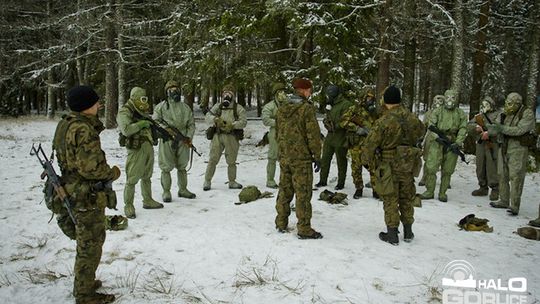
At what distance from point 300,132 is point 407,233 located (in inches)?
84.3

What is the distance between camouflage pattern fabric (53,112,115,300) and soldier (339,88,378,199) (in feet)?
18.2

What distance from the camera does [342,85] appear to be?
491 inches

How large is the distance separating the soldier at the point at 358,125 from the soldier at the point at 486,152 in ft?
7.63

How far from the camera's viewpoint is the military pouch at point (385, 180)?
5.39 metres

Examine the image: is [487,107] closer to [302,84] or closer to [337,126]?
[337,126]

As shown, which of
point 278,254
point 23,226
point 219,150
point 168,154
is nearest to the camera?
point 278,254

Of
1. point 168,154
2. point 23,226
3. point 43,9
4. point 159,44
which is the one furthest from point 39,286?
point 43,9

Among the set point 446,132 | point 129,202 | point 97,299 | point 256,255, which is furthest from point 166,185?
point 446,132

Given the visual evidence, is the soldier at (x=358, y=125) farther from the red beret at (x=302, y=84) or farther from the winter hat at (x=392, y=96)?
the red beret at (x=302, y=84)

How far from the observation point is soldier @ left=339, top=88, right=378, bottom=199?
27.0 feet

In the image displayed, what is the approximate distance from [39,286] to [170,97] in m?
4.29

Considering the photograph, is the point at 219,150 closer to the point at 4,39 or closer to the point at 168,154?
the point at 168,154

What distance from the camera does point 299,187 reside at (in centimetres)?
553

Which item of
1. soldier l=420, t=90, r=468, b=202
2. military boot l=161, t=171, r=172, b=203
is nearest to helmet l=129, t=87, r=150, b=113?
military boot l=161, t=171, r=172, b=203
